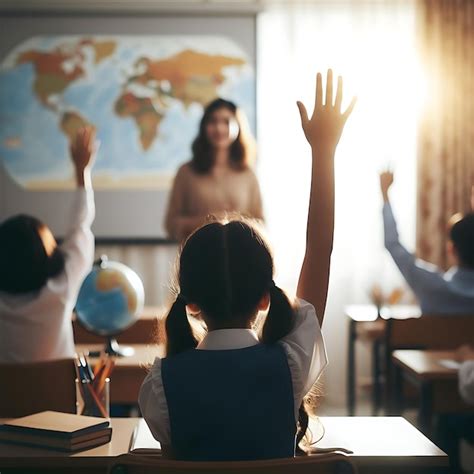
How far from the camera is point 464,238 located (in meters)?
3.39

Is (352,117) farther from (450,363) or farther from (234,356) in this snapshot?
(234,356)

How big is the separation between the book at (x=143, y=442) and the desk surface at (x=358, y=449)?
0.08ft

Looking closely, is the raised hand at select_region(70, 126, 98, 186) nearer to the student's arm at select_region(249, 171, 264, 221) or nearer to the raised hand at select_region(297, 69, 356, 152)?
the raised hand at select_region(297, 69, 356, 152)

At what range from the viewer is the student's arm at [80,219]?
2.68 metres

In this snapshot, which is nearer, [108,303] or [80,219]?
[80,219]

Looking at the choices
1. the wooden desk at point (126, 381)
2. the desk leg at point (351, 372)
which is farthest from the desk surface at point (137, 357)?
the desk leg at point (351, 372)

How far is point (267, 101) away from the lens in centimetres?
590

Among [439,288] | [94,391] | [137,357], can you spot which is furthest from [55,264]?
[439,288]

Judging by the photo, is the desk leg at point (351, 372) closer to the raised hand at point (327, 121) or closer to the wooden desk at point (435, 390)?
the wooden desk at point (435, 390)

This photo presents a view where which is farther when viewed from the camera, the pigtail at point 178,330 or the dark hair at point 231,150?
the dark hair at point 231,150

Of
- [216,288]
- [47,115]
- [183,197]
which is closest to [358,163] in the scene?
[183,197]

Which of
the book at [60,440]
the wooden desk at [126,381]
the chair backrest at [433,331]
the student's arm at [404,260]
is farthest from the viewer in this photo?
the student's arm at [404,260]

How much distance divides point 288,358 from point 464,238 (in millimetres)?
2036

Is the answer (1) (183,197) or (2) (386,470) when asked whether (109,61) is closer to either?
(1) (183,197)
